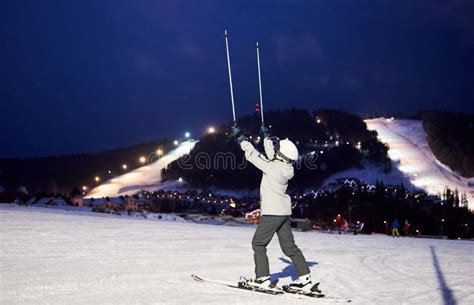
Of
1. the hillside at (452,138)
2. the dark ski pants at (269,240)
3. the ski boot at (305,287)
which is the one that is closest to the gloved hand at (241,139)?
the dark ski pants at (269,240)

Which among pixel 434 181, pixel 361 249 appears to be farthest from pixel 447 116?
pixel 361 249

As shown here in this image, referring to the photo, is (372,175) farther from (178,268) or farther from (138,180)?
(178,268)

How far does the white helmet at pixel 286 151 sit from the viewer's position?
6727 millimetres

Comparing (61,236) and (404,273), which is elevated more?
(61,236)

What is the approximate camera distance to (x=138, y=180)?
120125mm

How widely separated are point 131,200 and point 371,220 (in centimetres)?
3246

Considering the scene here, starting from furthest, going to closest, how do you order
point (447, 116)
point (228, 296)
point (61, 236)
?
point (447, 116) → point (61, 236) → point (228, 296)

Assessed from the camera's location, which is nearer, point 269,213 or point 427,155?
point 269,213

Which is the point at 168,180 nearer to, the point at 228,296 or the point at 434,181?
the point at 434,181

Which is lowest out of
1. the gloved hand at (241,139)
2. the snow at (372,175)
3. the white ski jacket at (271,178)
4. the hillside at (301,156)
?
the white ski jacket at (271,178)

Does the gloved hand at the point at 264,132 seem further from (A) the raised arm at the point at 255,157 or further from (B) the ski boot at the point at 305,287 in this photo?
(B) the ski boot at the point at 305,287

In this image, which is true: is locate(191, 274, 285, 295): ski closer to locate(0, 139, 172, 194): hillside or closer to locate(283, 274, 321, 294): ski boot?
locate(283, 274, 321, 294): ski boot

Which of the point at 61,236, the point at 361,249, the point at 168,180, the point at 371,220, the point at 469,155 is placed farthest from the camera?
the point at 469,155

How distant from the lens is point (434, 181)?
109688 millimetres
